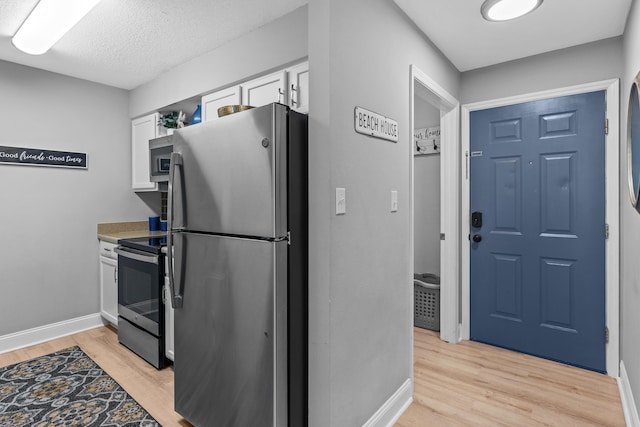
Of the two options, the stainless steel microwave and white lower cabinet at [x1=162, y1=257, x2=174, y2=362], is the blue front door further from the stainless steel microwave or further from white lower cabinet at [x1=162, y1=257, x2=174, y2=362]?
the stainless steel microwave

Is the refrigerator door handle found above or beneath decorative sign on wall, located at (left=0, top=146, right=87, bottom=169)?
beneath

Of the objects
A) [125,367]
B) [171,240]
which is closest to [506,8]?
[171,240]

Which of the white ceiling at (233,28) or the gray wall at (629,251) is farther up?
the white ceiling at (233,28)

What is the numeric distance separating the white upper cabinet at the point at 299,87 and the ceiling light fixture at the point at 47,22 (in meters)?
1.09

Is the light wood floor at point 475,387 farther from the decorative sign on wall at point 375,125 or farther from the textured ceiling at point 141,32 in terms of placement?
the textured ceiling at point 141,32

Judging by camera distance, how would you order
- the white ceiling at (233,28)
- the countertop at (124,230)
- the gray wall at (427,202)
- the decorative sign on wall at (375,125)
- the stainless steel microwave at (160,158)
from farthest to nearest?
the gray wall at (427,202) → the countertop at (124,230) → the stainless steel microwave at (160,158) → the white ceiling at (233,28) → the decorative sign on wall at (375,125)

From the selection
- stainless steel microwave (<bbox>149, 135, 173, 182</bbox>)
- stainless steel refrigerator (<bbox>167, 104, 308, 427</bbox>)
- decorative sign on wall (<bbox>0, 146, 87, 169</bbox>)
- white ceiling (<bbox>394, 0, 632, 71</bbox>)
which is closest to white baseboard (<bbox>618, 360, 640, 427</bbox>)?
stainless steel refrigerator (<bbox>167, 104, 308, 427</bbox>)

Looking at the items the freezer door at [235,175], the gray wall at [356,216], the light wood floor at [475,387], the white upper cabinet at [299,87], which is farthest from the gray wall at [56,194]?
the gray wall at [356,216]

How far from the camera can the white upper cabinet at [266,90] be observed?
2158mm

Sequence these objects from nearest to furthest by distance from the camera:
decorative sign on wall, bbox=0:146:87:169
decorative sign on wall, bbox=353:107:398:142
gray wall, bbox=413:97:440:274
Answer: decorative sign on wall, bbox=353:107:398:142, decorative sign on wall, bbox=0:146:87:169, gray wall, bbox=413:97:440:274

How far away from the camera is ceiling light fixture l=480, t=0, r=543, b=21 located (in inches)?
73.9

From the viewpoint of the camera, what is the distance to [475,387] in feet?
7.48

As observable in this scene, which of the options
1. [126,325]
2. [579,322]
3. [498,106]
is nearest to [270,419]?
[126,325]

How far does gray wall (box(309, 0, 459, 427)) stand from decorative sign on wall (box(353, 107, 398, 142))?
34mm
